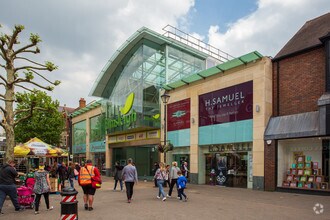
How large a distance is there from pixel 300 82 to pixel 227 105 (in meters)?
4.55

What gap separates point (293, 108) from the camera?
15680 millimetres

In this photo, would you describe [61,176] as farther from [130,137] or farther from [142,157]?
[142,157]

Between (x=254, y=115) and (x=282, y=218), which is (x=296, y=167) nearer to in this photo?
(x=254, y=115)

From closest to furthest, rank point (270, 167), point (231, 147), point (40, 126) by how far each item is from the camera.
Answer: point (270, 167) < point (231, 147) < point (40, 126)

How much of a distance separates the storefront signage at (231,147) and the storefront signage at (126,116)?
328 inches

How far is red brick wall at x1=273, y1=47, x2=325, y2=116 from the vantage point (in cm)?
1472

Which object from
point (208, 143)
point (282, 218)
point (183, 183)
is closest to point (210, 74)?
point (208, 143)

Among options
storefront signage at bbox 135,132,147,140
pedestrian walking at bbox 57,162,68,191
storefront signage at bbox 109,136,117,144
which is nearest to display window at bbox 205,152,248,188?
storefront signage at bbox 135,132,147,140

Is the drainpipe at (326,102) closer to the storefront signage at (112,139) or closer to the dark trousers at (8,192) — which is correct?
the dark trousers at (8,192)

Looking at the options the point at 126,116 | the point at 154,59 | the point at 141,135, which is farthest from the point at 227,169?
the point at 154,59

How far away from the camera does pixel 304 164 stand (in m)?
15.2

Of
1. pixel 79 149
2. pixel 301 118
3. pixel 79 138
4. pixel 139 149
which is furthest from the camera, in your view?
pixel 79 138

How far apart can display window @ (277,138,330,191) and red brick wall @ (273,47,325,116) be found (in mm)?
1674

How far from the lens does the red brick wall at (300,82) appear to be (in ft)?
48.3
